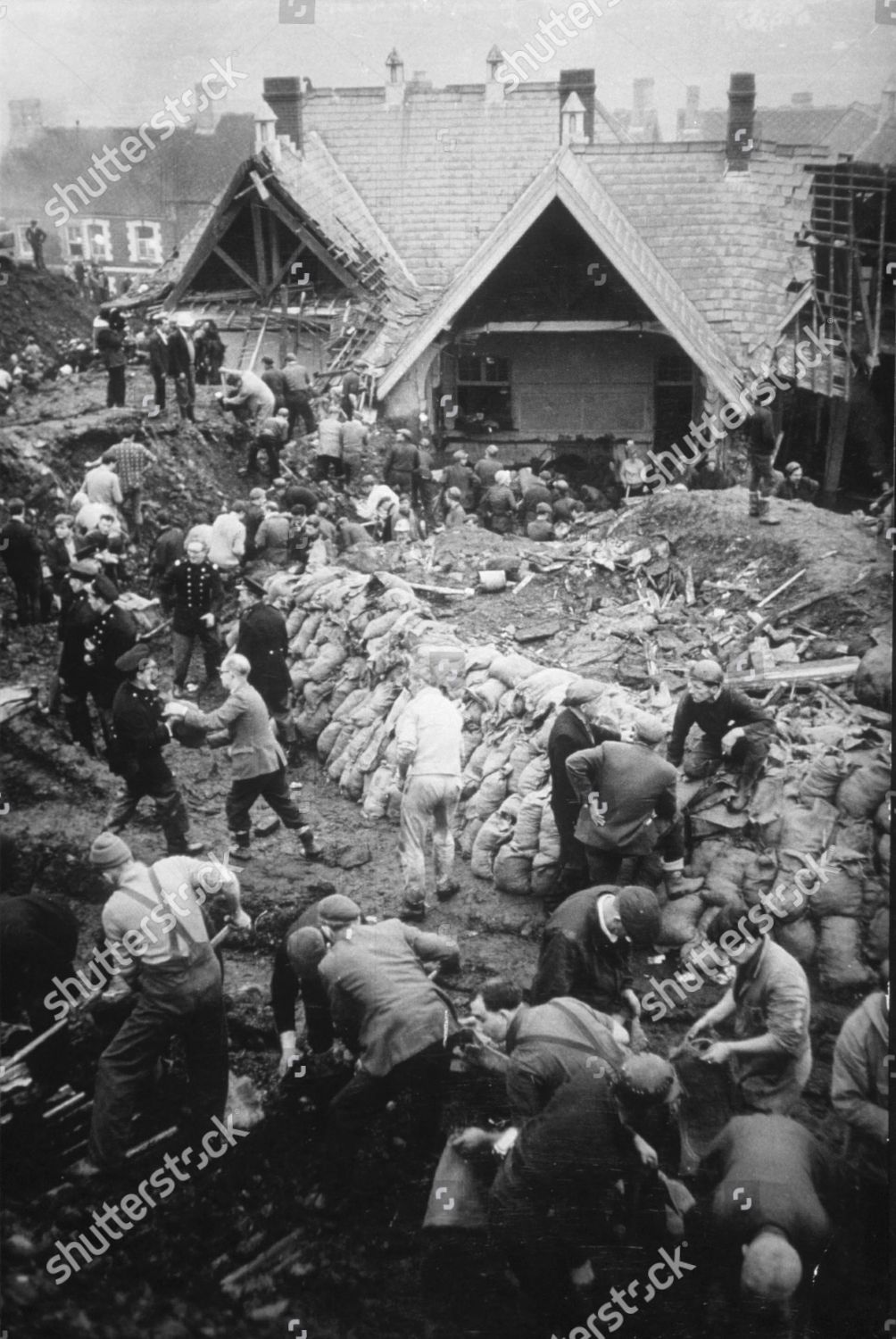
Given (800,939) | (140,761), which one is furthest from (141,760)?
(800,939)

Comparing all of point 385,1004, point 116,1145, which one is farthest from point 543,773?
point 116,1145

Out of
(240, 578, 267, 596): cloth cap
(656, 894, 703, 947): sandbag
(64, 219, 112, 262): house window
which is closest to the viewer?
(656, 894, 703, 947): sandbag

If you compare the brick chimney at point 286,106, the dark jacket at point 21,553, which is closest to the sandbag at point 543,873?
the dark jacket at point 21,553

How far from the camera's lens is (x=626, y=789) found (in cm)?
Result: 588

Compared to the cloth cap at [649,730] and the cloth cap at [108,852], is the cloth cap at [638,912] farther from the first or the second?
the cloth cap at [108,852]

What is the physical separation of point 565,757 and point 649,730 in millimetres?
513

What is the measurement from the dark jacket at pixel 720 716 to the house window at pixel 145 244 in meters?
21.1

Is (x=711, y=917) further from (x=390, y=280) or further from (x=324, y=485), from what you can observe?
(x=390, y=280)

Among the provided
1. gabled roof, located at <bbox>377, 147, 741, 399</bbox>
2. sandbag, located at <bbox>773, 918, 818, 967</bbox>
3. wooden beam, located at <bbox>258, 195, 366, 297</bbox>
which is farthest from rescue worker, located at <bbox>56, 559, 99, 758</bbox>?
wooden beam, located at <bbox>258, 195, 366, 297</bbox>

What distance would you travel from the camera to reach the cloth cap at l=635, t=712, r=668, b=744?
241 inches

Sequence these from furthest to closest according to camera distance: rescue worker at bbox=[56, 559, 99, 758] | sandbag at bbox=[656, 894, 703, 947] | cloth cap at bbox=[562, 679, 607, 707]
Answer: rescue worker at bbox=[56, 559, 99, 758] < cloth cap at bbox=[562, 679, 607, 707] < sandbag at bbox=[656, 894, 703, 947]

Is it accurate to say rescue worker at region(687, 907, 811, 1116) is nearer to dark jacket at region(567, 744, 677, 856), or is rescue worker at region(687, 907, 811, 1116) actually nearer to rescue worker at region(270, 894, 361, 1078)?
dark jacket at region(567, 744, 677, 856)

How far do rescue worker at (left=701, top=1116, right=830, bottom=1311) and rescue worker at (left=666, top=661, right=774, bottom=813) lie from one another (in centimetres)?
194

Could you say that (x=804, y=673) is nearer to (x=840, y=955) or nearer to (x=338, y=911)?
(x=840, y=955)
